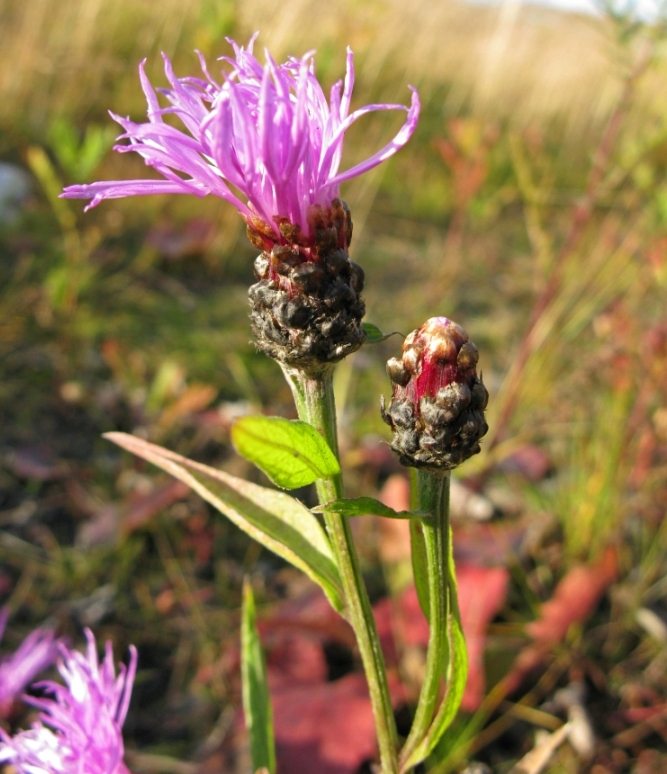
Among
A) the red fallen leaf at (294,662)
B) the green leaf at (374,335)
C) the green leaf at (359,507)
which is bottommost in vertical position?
the red fallen leaf at (294,662)

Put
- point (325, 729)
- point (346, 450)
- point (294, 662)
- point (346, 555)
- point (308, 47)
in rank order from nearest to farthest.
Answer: point (346, 555) → point (325, 729) → point (294, 662) → point (346, 450) → point (308, 47)

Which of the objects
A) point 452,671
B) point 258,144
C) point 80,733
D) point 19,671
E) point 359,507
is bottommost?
point 19,671

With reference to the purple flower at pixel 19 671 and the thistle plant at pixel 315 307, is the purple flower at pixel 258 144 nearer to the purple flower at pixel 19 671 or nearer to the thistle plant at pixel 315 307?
the thistle plant at pixel 315 307

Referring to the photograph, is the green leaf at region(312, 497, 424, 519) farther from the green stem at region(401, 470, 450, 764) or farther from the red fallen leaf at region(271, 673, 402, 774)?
the red fallen leaf at region(271, 673, 402, 774)

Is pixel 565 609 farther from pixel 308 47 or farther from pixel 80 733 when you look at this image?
pixel 308 47

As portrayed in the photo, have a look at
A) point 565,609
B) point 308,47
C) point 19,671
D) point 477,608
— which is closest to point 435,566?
point 19,671

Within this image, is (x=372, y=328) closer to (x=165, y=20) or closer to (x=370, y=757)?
(x=370, y=757)

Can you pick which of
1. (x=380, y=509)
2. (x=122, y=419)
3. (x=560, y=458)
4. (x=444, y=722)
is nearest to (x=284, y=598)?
(x=122, y=419)

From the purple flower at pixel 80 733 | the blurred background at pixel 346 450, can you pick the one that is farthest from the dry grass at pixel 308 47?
the purple flower at pixel 80 733
